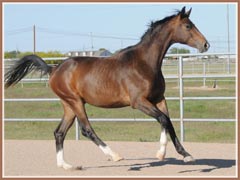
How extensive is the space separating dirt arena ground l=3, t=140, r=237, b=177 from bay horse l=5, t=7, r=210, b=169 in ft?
0.86

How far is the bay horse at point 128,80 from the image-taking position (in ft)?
23.0

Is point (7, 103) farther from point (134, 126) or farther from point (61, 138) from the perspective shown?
point (61, 138)

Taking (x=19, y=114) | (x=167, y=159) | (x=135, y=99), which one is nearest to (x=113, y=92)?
(x=135, y=99)

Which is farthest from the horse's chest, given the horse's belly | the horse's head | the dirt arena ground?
the dirt arena ground

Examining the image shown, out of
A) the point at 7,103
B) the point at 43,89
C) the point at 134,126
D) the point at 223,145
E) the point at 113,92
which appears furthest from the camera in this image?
the point at 43,89

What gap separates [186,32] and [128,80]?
100 cm

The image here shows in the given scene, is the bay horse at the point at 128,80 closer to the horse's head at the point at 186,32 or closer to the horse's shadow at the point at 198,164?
the horse's head at the point at 186,32

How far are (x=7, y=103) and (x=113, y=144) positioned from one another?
9697mm

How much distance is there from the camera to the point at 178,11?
7418mm

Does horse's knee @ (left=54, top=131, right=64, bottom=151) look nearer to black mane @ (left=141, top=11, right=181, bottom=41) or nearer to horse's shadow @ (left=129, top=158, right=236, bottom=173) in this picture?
horse's shadow @ (left=129, top=158, right=236, bottom=173)

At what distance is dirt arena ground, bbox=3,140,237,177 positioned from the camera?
6.88 m

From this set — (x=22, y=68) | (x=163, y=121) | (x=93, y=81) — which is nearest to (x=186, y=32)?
(x=163, y=121)

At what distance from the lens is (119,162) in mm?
7914

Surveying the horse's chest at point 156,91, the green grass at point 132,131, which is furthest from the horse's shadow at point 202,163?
the green grass at point 132,131
